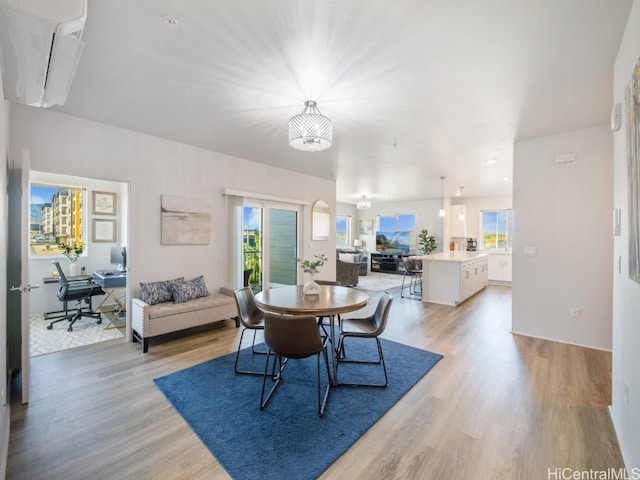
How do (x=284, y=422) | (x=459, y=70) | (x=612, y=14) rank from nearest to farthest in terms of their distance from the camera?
(x=612, y=14) < (x=284, y=422) < (x=459, y=70)

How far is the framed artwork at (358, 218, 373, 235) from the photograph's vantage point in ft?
38.4

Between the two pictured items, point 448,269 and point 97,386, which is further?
point 448,269

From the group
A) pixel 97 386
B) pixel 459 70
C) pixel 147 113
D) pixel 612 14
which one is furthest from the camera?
pixel 147 113

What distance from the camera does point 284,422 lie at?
2139 mm

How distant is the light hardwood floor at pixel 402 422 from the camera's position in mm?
1738

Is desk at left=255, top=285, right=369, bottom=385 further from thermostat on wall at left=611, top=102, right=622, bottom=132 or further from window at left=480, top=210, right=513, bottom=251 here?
window at left=480, top=210, right=513, bottom=251

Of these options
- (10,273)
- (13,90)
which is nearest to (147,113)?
(13,90)

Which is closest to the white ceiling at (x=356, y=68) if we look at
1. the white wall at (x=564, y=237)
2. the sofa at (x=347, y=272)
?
the white wall at (x=564, y=237)

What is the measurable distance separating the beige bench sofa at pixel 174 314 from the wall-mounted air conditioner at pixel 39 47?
2297 mm

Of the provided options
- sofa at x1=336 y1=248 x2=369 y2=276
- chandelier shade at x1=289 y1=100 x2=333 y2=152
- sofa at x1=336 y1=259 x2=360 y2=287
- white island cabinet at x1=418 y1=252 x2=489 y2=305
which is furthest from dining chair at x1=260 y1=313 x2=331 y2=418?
sofa at x1=336 y1=248 x2=369 y2=276

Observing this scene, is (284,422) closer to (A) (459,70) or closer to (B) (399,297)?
(A) (459,70)

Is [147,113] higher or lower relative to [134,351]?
higher

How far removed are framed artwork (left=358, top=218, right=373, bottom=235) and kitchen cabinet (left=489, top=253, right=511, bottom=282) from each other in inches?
172

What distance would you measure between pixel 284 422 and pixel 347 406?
0.52 meters
